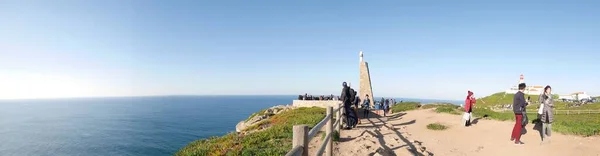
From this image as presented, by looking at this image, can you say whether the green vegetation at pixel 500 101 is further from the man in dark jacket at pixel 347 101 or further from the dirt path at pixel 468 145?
the man in dark jacket at pixel 347 101

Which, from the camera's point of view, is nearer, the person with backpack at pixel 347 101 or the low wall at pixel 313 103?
the person with backpack at pixel 347 101

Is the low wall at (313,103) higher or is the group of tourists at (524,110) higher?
the group of tourists at (524,110)

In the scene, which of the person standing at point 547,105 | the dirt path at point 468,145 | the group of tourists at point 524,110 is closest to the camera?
the dirt path at point 468,145

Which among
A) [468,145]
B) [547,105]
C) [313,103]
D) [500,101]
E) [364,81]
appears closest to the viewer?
[547,105]

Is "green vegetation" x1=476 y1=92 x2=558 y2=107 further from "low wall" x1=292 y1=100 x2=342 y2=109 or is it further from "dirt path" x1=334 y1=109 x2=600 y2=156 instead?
"dirt path" x1=334 y1=109 x2=600 y2=156

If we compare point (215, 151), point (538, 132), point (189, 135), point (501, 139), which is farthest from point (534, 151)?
point (189, 135)

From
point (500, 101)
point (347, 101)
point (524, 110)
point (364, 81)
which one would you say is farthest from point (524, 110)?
point (500, 101)

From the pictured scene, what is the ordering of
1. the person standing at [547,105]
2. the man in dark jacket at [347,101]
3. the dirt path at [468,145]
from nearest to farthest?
the dirt path at [468,145] < the person standing at [547,105] < the man in dark jacket at [347,101]

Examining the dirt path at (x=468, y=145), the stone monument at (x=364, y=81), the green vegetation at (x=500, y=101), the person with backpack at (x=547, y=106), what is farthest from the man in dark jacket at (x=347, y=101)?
the green vegetation at (x=500, y=101)

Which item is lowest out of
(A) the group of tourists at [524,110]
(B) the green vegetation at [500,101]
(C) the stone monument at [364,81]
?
(B) the green vegetation at [500,101]

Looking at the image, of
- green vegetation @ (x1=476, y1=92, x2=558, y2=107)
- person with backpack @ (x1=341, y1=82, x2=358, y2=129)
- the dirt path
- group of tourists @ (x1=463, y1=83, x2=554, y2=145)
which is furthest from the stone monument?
green vegetation @ (x1=476, y1=92, x2=558, y2=107)

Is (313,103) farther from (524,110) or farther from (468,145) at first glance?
(524,110)

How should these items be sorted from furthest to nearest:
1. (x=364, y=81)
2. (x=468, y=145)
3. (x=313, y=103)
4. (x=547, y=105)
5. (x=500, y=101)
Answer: (x=500, y=101) → (x=364, y=81) → (x=313, y=103) → (x=468, y=145) → (x=547, y=105)

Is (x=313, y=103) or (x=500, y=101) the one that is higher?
(x=313, y=103)
